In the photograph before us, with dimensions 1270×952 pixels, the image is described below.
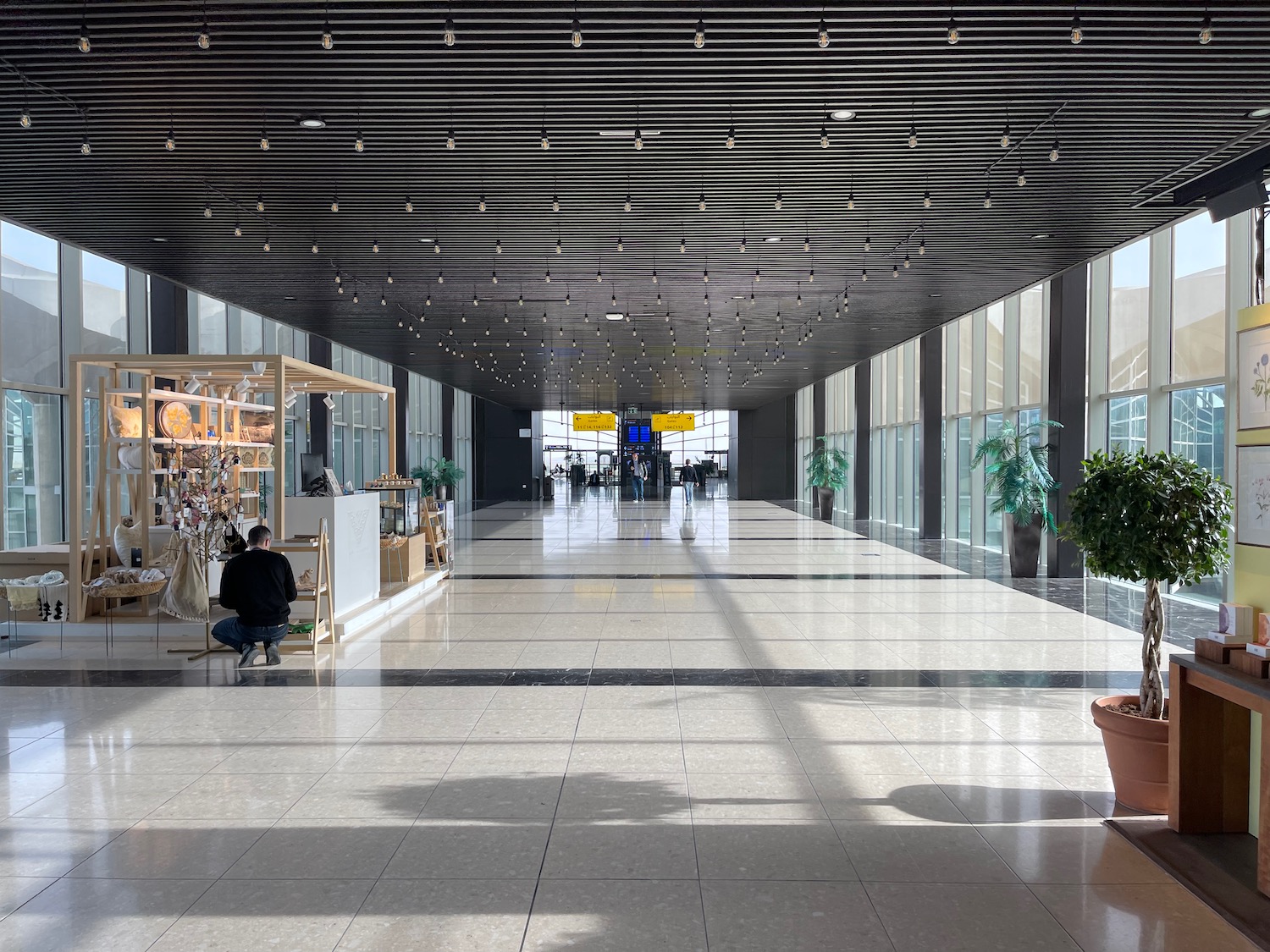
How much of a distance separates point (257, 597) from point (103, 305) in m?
7.88

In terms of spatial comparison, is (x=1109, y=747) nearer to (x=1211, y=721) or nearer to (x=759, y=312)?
(x=1211, y=721)

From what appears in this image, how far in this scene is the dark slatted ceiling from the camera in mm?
5418

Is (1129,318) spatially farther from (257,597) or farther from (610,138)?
(257,597)

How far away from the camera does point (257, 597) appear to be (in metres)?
7.47

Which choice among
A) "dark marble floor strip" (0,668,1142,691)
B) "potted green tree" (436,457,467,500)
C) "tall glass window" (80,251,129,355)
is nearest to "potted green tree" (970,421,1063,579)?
"dark marble floor strip" (0,668,1142,691)

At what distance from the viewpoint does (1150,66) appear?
5.79m

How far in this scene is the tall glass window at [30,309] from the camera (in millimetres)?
10969

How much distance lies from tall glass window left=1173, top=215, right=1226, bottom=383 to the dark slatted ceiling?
50.7 inches

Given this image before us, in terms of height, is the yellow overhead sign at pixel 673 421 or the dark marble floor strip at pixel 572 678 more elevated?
the yellow overhead sign at pixel 673 421

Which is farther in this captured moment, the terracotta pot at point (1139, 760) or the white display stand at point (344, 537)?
the white display stand at point (344, 537)

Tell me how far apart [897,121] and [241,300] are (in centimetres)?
1019

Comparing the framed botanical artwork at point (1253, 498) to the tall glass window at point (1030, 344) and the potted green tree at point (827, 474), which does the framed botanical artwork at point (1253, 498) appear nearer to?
the tall glass window at point (1030, 344)

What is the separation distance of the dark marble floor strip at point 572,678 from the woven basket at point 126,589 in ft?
3.01

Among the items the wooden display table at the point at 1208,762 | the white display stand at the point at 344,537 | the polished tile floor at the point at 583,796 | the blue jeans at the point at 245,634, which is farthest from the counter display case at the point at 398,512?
the wooden display table at the point at 1208,762
